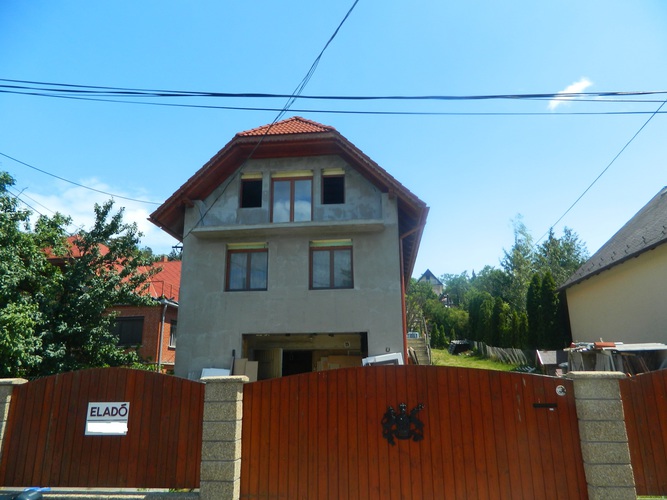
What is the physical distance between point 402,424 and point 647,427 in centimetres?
313

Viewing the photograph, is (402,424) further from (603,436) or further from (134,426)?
(134,426)

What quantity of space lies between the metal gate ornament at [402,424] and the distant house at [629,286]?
1258 cm

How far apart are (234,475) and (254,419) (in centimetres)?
75

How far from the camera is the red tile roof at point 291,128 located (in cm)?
1307

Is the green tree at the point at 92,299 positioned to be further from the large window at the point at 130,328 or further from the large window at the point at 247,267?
Answer: the large window at the point at 130,328

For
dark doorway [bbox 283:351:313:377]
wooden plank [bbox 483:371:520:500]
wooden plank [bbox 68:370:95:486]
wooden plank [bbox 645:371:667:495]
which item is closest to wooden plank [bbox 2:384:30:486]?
wooden plank [bbox 68:370:95:486]

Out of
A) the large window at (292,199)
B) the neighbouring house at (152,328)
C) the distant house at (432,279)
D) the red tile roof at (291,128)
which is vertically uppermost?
the distant house at (432,279)

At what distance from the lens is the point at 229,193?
44.2 feet

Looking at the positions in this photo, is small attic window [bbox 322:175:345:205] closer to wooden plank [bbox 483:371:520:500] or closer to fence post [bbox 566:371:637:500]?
wooden plank [bbox 483:371:520:500]

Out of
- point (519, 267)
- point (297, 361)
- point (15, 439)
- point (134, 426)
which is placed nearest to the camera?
point (134, 426)

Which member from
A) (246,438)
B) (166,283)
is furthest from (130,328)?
(246,438)

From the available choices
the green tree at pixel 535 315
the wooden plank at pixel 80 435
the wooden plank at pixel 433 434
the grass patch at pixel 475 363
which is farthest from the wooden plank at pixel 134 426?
the green tree at pixel 535 315

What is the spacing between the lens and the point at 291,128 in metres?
13.6

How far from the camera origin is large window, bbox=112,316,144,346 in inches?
749
